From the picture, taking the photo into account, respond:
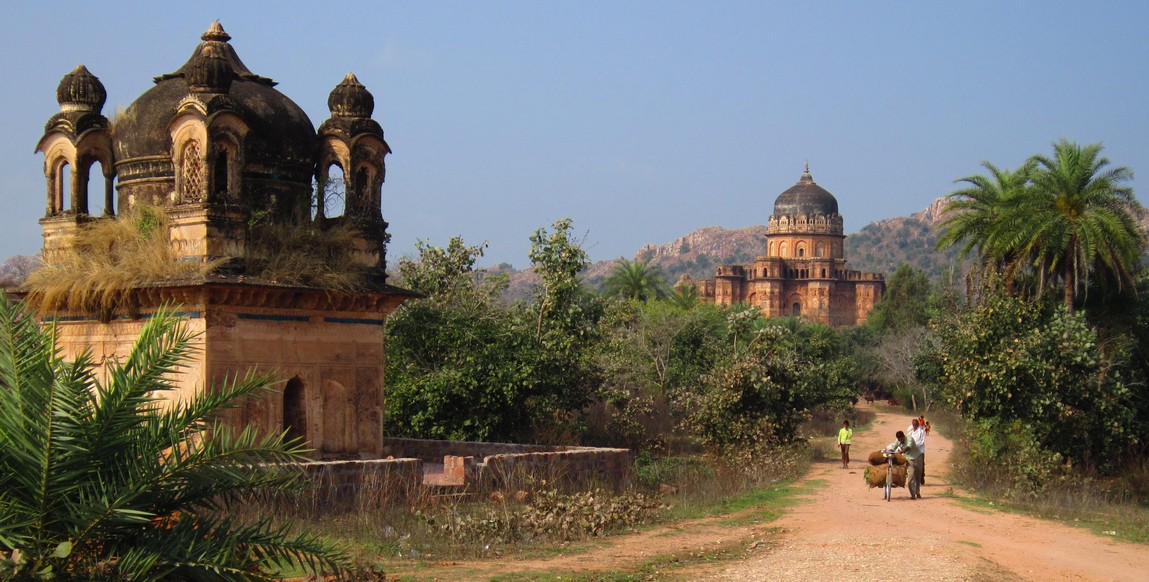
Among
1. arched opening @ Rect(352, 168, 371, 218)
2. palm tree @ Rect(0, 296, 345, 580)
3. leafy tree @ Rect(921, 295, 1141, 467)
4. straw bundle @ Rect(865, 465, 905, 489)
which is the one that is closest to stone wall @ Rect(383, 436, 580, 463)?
arched opening @ Rect(352, 168, 371, 218)

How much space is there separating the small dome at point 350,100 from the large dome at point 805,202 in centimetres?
7578

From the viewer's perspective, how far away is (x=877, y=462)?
57.2 ft

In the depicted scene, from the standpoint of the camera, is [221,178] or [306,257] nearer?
[221,178]

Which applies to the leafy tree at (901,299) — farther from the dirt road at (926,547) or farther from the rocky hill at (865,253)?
the rocky hill at (865,253)

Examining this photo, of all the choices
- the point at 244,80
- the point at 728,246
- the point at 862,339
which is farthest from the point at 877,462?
the point at 728,246

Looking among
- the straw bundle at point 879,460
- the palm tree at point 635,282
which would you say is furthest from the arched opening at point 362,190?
the palm tree at point 635,282

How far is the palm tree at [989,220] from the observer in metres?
21.9

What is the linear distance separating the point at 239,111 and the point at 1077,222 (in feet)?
46.1

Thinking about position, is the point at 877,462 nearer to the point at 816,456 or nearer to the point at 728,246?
the point at 816,456

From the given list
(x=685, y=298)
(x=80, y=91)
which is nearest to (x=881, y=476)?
(x=80, y=91)

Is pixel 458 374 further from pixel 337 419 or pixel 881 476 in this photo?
pixel 881 476

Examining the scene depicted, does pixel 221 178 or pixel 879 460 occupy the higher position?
pixel 221 178

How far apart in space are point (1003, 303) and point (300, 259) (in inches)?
467

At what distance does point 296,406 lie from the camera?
15.8 metres
